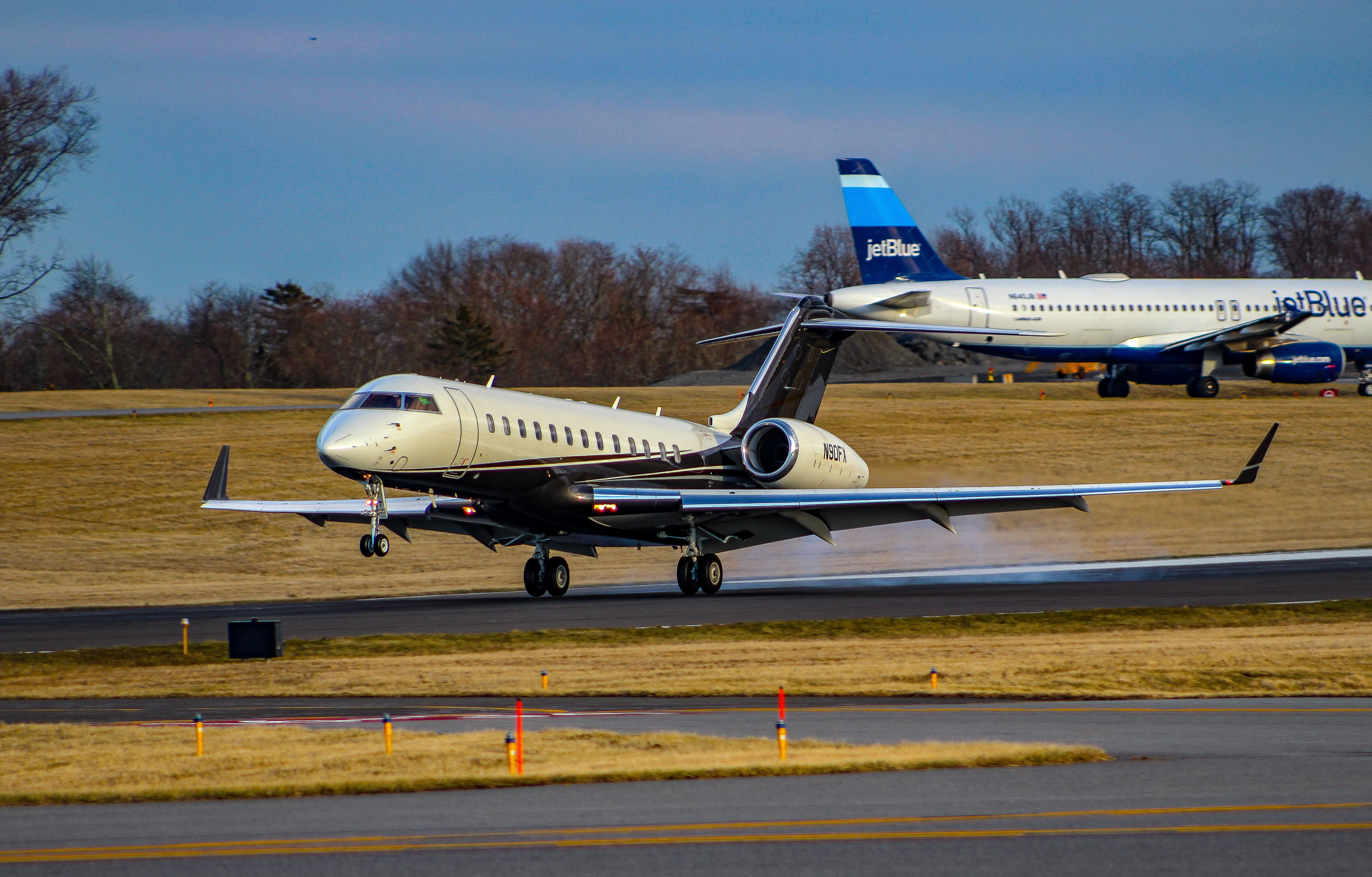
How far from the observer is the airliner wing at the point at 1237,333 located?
193ft

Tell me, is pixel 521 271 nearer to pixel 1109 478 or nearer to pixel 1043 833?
pixel 1109 478

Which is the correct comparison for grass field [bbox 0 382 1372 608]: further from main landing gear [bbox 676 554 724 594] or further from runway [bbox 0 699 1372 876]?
runway [bbox 0 699 1372 876]

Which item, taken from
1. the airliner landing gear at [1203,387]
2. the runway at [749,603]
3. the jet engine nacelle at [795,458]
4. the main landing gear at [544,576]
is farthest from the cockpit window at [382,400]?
the airliner landing gear at [1203,387]

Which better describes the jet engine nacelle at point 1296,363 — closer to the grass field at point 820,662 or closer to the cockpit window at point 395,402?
the grass field at point 820,662

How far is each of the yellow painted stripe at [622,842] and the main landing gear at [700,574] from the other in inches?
798

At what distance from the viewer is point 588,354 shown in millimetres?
110625

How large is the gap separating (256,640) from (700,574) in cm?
1107

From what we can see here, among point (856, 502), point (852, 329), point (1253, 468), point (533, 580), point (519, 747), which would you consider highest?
point (852, 329)

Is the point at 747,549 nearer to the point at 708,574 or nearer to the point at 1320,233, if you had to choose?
the point at 708,574

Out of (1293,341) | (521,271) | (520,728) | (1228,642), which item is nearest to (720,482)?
(1228,642)

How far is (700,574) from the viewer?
30.4 m

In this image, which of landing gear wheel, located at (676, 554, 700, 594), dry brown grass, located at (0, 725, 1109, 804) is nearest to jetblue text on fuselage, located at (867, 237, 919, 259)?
landing gear wheel, located at (676, 554, 700, 594)

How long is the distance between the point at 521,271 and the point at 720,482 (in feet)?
306

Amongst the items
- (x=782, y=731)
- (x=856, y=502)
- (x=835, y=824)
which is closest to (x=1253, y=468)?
(x=856, y=502)
